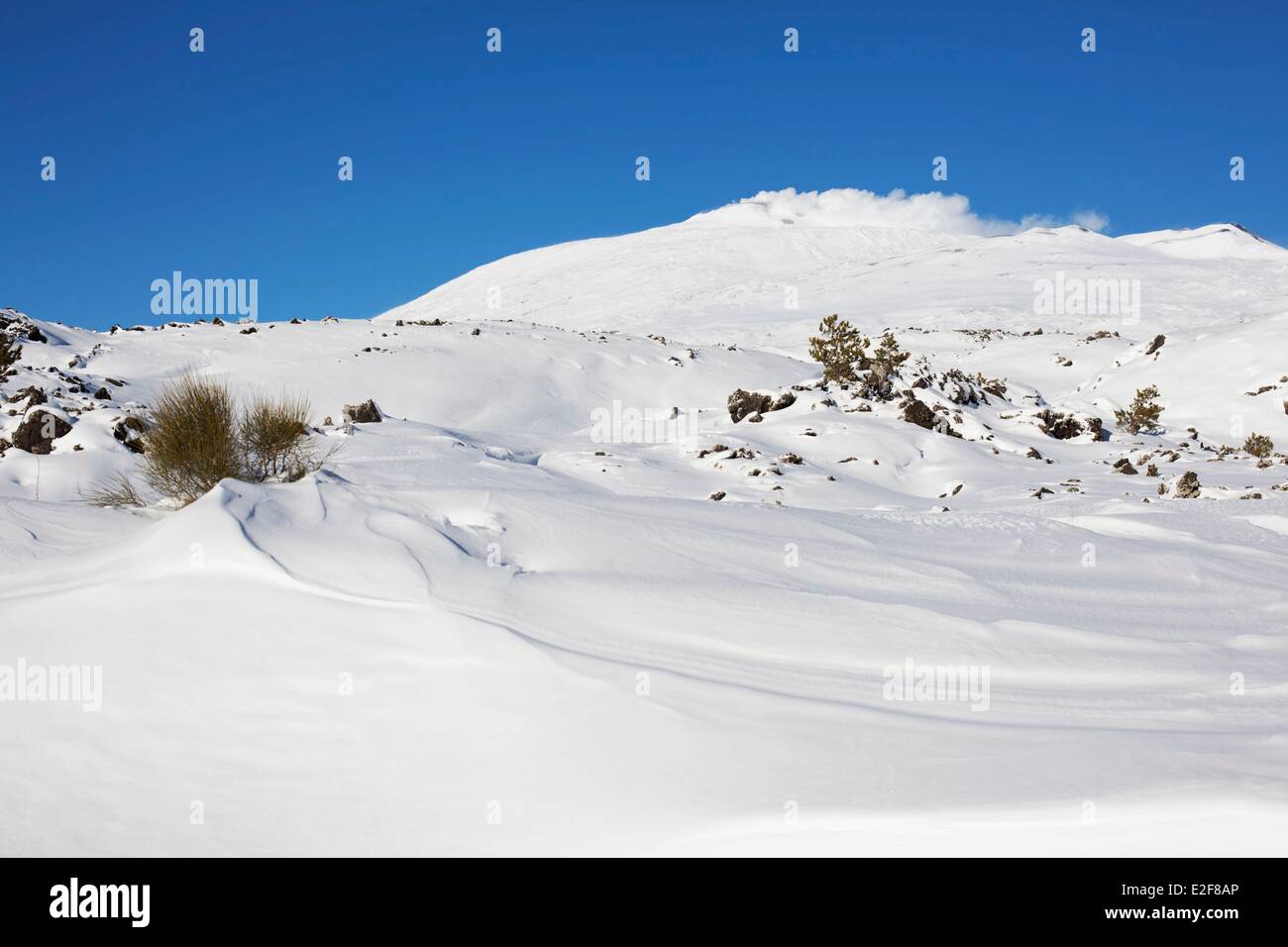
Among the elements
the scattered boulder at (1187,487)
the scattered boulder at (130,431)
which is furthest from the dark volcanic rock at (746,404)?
the scattered boulder at (130,431)

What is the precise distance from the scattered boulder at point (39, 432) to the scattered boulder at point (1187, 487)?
1090 cm

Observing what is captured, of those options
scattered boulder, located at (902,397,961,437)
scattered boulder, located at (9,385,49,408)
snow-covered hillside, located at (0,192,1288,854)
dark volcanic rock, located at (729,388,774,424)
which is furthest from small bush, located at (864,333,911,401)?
scattered boulder, located at (9,385,49,408)

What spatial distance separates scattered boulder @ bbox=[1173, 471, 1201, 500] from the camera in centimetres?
818

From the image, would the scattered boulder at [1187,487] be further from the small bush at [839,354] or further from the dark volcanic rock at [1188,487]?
the small bush at [839,354]

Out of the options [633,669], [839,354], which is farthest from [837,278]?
[633,669]

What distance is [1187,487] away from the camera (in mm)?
8203

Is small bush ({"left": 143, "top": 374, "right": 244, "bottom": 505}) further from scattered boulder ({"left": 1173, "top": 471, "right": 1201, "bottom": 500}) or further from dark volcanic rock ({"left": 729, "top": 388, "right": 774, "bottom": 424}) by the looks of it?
dark volcanic rock ({"left": 729, "top": 388, "right": 774, "bottom": 424})

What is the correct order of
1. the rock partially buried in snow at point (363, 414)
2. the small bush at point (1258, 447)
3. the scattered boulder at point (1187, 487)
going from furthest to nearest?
the small bush at point (1258, 447), the rock partially buried in snow at point (363, 414), the scattered boulder at point (1187, 487)

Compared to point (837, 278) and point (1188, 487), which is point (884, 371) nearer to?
point (1188, 487)

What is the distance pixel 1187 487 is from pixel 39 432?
1115cm

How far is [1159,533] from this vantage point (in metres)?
6.09

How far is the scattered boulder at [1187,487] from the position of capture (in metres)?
8.18
